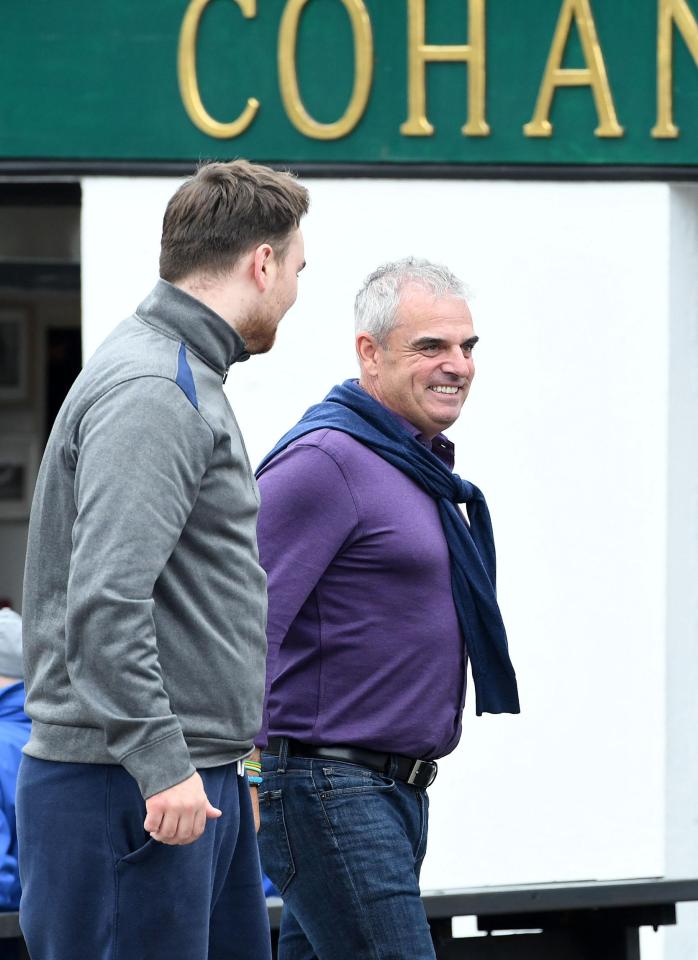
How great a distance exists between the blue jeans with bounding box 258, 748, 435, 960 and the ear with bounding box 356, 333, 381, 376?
0.76 m

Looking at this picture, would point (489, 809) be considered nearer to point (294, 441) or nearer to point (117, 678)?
point (294, 441)

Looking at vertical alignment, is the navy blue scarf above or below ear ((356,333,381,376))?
below

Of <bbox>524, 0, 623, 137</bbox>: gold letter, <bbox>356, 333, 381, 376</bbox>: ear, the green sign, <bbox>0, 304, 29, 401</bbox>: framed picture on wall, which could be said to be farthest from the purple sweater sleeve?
<bbox>0, 304, 29, 401</bbox>: framed picture on wall

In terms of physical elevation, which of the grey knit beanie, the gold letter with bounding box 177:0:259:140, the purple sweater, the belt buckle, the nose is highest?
the gold letter with bounding box 177:0:259:140

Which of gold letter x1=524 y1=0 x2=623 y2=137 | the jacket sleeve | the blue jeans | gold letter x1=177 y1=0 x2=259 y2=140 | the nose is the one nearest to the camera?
the jacket sleeve

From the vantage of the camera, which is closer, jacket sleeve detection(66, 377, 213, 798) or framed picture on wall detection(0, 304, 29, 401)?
jacket sleeve detection(66, 377, 213, 798)

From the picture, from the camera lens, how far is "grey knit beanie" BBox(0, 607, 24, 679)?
3770 millimetres

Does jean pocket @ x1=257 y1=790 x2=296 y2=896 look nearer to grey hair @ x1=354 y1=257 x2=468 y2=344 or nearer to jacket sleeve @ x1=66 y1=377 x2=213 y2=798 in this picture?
jacket sleeve @ x1=66 y1=377 x2=213 y2=798

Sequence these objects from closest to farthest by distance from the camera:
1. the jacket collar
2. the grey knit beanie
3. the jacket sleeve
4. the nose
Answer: the jacket sleeve < the jacket collar < the nose < the grey knit beanie

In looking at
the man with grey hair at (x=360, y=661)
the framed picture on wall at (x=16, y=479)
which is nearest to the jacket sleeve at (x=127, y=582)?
the man with grey hair at (x=360, y=661)

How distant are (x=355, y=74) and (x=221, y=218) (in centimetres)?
274

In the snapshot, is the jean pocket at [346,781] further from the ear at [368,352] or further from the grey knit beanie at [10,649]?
the grey knit beanie at [10,649]

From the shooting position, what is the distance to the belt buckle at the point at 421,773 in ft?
9.00

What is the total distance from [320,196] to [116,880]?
10.3 feet
